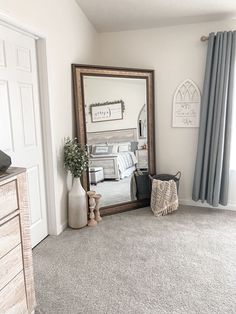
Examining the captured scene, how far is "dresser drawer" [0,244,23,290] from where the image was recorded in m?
1.45

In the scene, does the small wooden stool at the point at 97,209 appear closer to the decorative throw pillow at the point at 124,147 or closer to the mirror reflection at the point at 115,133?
the mirror reflection at the point at 115,133

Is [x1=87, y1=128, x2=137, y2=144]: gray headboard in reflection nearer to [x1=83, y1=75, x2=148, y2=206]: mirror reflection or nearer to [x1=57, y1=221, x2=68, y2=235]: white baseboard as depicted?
[x1=83, y1=75, x2=148, y2=206]: mirror reflection

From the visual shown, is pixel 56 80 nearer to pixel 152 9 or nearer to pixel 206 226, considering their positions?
pixel 152 9

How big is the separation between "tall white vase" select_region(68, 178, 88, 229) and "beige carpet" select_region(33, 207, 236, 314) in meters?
0.10

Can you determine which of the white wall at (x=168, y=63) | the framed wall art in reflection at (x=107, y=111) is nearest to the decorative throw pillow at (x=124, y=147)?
the framed wall art in reflection at (x=107, y=111)

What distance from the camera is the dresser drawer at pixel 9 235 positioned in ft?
4.73

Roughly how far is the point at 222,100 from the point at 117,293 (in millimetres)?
2291

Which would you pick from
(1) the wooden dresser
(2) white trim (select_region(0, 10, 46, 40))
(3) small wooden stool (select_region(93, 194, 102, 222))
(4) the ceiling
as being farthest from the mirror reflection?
Answer: (1) the wooden dresser

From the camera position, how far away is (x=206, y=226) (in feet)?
9.91

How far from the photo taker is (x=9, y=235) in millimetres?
1498

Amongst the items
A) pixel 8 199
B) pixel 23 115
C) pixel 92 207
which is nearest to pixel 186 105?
pixel 92 207

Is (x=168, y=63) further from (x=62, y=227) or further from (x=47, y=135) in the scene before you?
(x=62, y=227)

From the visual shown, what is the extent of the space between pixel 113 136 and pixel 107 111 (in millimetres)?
308

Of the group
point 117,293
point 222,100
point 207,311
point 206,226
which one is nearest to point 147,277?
point 117,293
